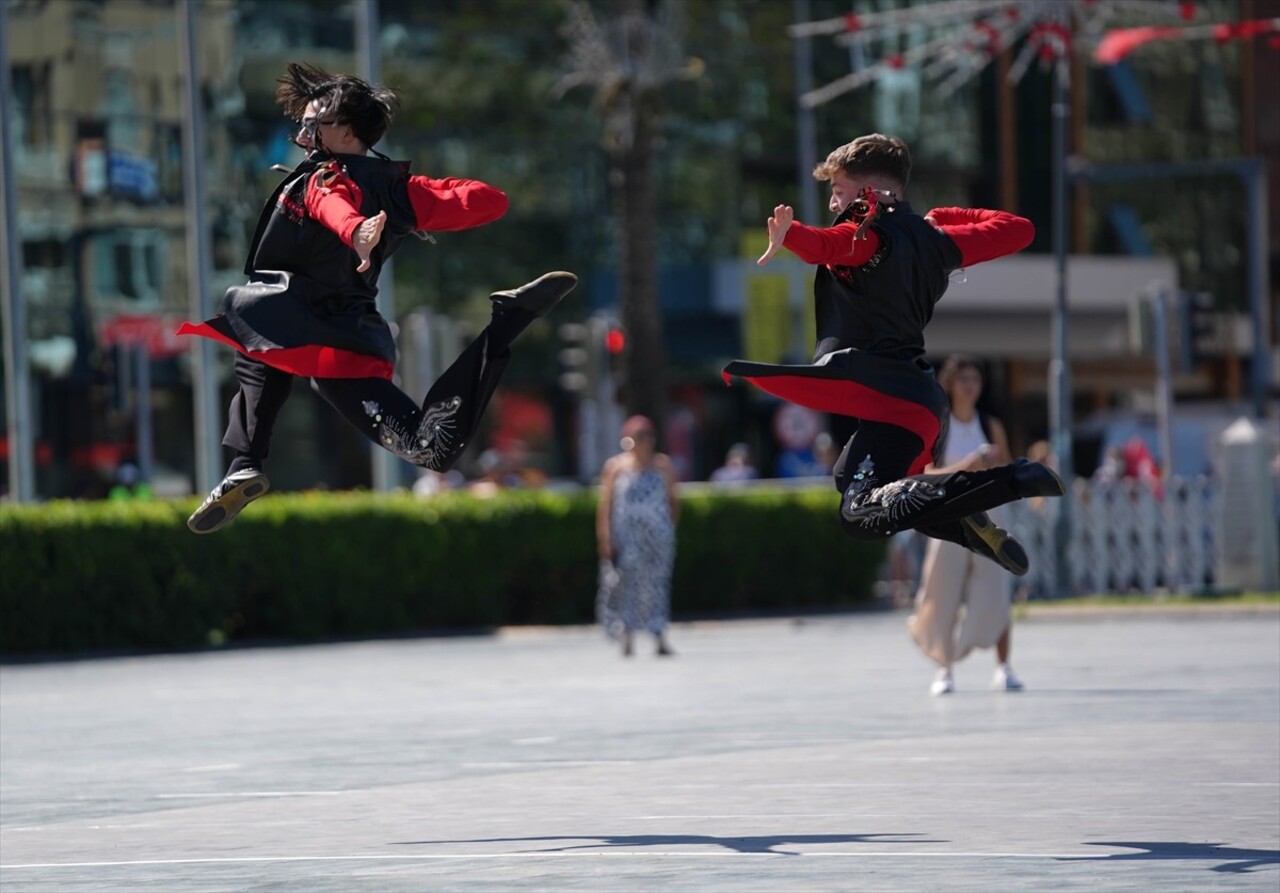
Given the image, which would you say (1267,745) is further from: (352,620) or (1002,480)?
(352,620)

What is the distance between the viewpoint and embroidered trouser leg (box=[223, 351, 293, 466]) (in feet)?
30.8

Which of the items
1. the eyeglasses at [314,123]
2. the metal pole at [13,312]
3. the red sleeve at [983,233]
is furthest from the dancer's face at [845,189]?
the metal pole at [13,312]

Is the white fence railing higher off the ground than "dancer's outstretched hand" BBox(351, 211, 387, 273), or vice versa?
"dancer's outstretched hand" BBox(351, 211, 387, 273)

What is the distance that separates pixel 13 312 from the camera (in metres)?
24.3

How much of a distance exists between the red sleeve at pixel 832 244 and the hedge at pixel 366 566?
14.8 meters

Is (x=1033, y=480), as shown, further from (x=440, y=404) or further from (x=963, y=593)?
(x=963, y=593)

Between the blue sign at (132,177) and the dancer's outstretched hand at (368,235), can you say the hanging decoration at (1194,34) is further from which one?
the blue sign at (132,177)

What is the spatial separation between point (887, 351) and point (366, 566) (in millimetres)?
15956

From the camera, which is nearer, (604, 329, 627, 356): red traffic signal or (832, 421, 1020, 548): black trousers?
(832, 421, 1020, 548): black trousers

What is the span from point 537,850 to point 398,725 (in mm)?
5759

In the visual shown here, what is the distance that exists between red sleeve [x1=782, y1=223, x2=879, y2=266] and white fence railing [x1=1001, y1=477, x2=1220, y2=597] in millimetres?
17864

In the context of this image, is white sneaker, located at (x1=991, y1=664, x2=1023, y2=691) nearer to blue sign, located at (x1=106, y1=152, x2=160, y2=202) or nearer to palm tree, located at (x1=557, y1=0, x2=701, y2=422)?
palm tree, located at (x1=557, y1=0, x2=701, y2=422)

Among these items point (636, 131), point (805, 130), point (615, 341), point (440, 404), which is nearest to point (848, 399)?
point (440, 404)

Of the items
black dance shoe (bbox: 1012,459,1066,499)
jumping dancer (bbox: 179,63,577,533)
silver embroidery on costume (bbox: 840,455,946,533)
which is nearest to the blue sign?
jumping dancer (bbox: 179,63,577,533)
